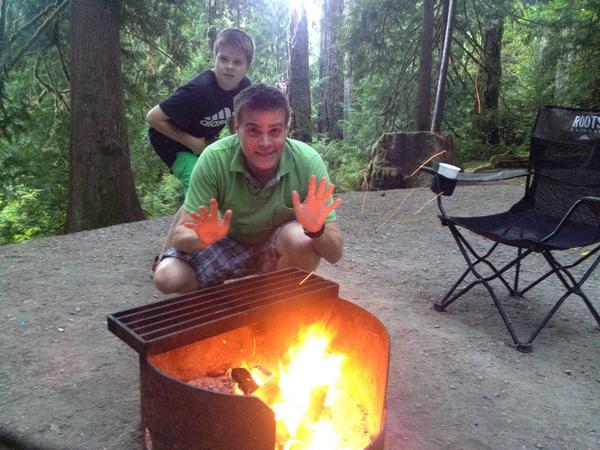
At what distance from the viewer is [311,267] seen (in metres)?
2.52

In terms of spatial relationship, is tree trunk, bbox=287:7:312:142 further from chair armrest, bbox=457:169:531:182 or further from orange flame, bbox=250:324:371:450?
orange flame, bbox=250:324:371:450

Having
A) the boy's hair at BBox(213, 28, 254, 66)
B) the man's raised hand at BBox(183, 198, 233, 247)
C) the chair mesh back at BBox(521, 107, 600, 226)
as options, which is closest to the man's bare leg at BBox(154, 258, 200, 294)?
the man's raised hand at BBox(183, 198, 233, 247)

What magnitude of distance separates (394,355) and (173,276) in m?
1.22

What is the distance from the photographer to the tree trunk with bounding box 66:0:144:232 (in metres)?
5.24

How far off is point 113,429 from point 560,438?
178 cm

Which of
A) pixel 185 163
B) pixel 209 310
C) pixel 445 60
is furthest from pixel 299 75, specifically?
pixel 209 310

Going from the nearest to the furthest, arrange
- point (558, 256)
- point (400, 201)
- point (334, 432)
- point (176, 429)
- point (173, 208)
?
1. point (176, 429)
2. point (334, 432)
3. point (558, 256)
4. point (400, 201)
5. point (173, 208)

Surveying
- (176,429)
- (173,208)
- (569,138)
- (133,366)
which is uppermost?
(569,138)

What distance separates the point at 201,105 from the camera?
11.0 feet

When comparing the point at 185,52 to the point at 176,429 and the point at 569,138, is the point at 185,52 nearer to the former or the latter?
the point at 569,138

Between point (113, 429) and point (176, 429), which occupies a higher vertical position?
point (176, 429)

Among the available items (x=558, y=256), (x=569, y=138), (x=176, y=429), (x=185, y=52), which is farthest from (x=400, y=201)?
(x=176, y=429)

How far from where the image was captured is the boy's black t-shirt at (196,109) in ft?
10.9

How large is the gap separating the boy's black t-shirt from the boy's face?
3.1 inches
